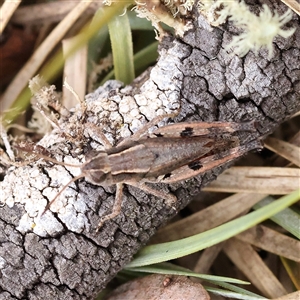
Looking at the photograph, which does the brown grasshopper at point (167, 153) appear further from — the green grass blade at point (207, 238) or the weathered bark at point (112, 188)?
the green grass blade at point (207, 238)

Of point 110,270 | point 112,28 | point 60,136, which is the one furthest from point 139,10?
point 110,270

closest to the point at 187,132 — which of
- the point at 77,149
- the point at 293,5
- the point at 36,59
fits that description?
the point at 77,149

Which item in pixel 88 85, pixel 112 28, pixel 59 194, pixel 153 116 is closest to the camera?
pixel 59 194

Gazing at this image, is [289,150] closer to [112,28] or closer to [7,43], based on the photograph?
[112,28]

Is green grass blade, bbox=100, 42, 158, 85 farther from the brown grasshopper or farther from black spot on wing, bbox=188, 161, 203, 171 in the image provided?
black spot on wing, bbox=188, 161, 203, 171

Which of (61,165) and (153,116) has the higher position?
(153,116)

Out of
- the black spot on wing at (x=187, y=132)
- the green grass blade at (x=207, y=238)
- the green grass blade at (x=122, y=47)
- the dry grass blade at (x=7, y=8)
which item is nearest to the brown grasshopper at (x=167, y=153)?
the black spot on wing at (x=187, y=132)
